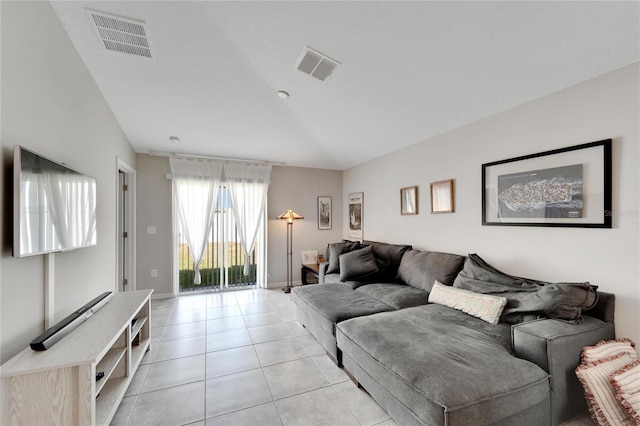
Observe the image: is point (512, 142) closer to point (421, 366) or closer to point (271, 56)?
point (421, 366)

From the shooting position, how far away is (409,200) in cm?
370

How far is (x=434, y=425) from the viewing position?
4.09ft

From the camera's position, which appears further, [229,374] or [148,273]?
[148,273]

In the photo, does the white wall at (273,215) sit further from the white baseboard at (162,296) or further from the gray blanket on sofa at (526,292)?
the gray blanket on sofa at (526,292)

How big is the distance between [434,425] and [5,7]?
305cm

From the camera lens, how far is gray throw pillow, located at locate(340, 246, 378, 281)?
3.46 meters

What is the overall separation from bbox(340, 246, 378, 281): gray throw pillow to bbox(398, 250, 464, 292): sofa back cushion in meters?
0.38

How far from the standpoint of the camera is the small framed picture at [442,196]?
120 inches

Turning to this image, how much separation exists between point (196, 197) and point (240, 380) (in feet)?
10.4

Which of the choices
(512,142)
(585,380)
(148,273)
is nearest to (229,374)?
(585,380)

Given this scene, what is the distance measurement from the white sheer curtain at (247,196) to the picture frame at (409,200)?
2457mm

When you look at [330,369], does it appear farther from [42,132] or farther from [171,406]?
[42,132]

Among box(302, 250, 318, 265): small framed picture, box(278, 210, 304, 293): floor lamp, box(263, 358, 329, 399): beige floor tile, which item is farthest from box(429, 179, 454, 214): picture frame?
box(302, 250, 318, 265): small framed picture

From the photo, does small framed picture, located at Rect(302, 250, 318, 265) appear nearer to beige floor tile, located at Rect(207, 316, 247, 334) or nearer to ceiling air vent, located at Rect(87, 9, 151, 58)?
beige floor tile, located at Rect(207, 316, 247, 334)
